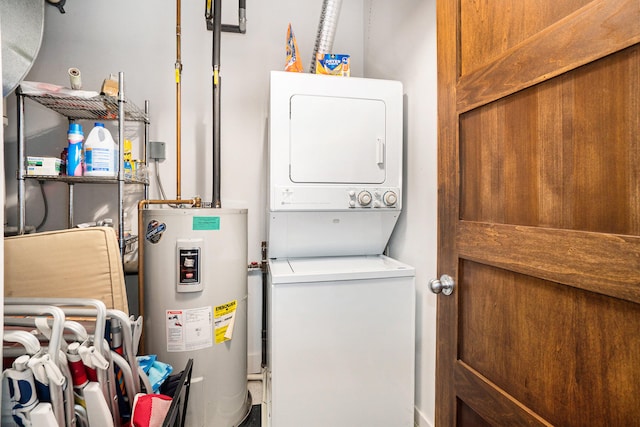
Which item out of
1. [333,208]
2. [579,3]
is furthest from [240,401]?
[579,3]

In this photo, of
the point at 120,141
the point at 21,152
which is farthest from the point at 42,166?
the point at 120,141

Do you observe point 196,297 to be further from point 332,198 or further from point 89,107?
point 89,107

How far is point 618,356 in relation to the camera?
1.79 ft

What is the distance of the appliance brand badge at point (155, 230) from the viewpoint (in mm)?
1417

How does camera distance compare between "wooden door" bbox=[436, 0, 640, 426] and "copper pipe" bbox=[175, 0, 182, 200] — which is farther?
"copper pipe" bbox=[175, 0, 182, 200]

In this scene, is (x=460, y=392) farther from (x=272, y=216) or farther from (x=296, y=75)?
(x=296, y=75)

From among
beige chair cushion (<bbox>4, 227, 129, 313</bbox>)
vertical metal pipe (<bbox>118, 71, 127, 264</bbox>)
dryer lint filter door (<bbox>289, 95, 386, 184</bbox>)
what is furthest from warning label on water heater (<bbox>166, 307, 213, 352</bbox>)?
dryer lint filter door (<bbox>289, 95, 386, 184</bbox>)

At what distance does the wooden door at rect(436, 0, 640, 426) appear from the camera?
0.54 meters

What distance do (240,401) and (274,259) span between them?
2.57 ft

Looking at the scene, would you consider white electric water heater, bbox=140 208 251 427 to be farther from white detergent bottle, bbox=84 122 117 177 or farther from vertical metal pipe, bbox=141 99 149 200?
vertical metal pipe, bbox=141 99 149 200

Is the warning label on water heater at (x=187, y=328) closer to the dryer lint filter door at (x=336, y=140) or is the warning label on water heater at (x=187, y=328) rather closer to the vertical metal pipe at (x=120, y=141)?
the vertical metal pipe at (x=120, y=141)

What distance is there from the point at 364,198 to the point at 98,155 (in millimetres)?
1386

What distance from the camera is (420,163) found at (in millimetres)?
1608

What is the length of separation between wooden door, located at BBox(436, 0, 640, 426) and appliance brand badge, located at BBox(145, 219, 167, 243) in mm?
1244
